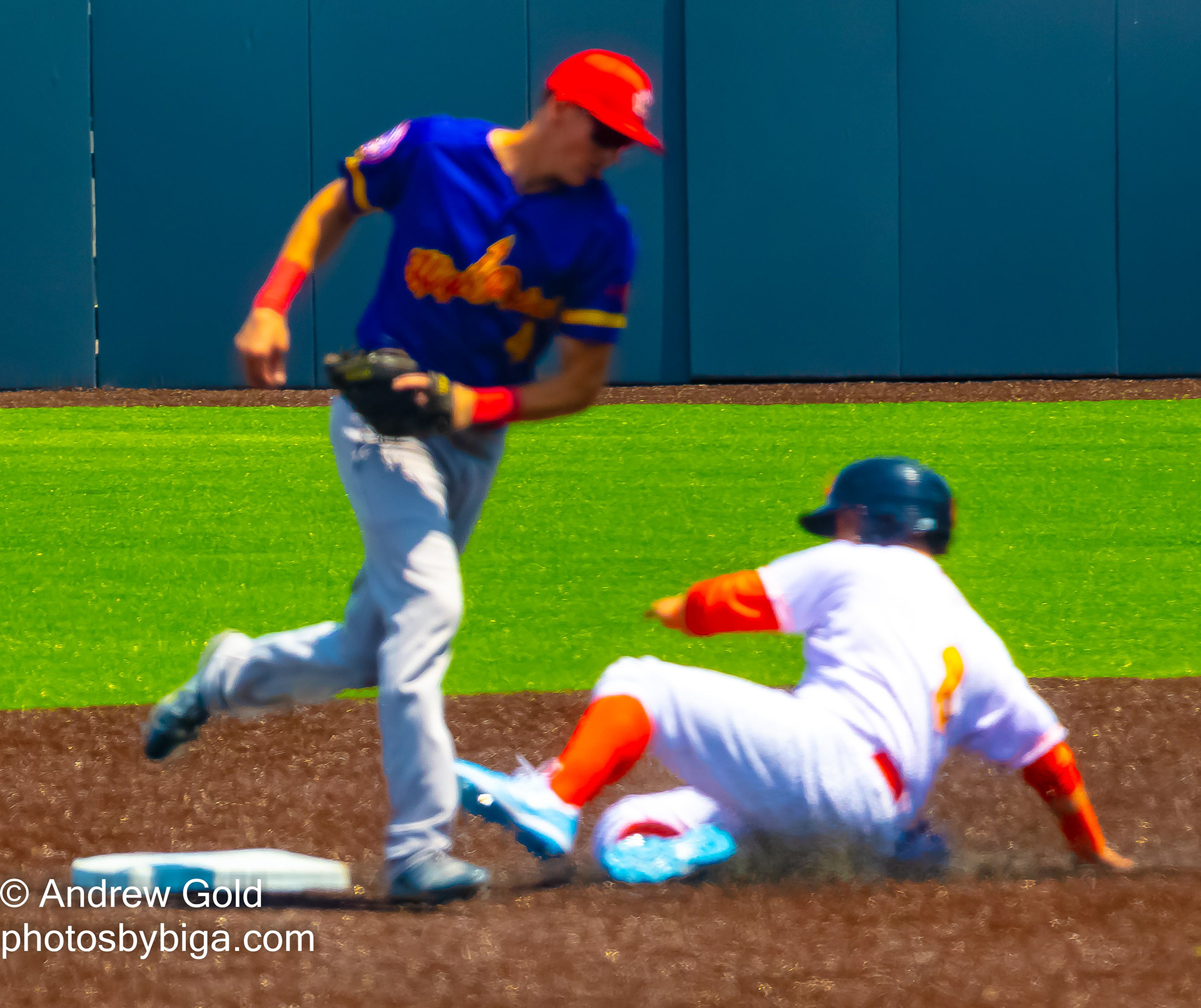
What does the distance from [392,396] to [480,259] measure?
1.22 feet

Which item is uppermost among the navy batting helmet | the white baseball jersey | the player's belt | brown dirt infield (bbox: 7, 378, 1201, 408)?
the navy batting helmet

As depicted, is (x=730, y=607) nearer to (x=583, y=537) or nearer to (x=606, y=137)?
(x=606, y=137)

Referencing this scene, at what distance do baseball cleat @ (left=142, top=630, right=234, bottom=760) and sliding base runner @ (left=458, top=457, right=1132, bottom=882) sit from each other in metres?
0.74

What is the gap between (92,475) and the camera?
412 inches

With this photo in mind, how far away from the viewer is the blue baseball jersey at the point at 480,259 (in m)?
3.11

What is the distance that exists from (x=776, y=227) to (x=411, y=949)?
14564 mm

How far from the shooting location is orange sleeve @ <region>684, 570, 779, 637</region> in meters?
3.02

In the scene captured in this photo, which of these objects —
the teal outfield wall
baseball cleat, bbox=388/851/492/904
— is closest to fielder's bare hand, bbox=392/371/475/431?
baseball cleat, bbox=388/851/492/904

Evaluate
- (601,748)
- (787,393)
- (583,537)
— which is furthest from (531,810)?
(787,393)

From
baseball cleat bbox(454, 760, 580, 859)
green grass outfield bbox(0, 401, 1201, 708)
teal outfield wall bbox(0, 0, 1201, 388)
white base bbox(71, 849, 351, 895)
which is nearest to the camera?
baseball cleat bbox(454, 760, 580, 859)

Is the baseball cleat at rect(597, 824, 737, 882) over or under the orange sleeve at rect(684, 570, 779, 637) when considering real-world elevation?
under

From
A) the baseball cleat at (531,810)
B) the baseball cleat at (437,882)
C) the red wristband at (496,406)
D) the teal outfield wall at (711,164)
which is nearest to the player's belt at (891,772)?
the baseball cleat at (531,810)

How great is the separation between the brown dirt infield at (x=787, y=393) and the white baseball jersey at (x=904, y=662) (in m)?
12.1

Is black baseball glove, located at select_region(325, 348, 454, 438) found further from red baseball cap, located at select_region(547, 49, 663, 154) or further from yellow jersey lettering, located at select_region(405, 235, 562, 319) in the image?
red baseball cap, located at select_region(547, 49, 663, 154)
